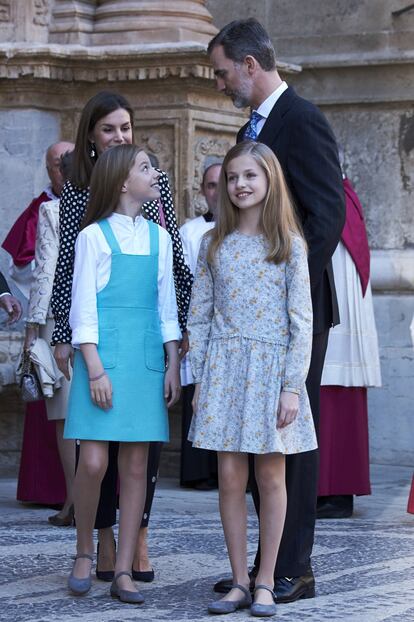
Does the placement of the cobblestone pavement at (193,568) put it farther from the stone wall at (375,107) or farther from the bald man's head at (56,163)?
the stone wall at (375,107)

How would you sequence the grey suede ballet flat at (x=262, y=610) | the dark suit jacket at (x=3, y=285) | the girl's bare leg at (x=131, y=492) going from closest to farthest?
the grey suede ballet flat at (x=262, y=610) → the girl's bare leg at (x=131, y=492) → the dark suit jacket at (x=3, y=285)

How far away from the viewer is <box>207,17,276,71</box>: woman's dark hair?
5.75 metres

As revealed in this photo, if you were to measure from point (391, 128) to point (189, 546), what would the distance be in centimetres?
488

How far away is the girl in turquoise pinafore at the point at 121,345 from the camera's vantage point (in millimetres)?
5672

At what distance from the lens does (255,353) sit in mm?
5469

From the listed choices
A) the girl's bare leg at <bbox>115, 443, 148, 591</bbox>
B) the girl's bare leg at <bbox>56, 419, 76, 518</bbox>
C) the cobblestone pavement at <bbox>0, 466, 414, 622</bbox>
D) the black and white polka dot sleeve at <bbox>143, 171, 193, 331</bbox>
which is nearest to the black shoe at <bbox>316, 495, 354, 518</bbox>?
the cobblestone pavement at <bbox>0, 466, 414, 622</bbox>

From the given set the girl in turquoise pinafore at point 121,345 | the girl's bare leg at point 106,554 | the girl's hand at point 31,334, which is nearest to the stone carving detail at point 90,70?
the girl's hand at point 31,334

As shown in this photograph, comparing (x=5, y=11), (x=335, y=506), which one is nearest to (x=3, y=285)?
(x=335, y=506)

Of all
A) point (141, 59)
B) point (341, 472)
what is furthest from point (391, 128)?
point (341, 472)

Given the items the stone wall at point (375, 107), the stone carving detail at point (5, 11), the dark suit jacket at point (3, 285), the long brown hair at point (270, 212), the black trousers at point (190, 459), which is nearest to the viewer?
the long brown hair at point (270, 212)

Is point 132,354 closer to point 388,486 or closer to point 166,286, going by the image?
point 166,286

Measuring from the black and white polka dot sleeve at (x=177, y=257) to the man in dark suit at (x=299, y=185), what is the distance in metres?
0.51

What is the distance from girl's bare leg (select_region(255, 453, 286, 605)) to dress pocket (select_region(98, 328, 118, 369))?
575mm

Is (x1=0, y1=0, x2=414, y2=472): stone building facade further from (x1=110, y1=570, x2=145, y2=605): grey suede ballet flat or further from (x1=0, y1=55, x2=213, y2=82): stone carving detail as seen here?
(x1=110, y1=570, x2=145, y2=605): grey suede ballet flat
